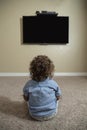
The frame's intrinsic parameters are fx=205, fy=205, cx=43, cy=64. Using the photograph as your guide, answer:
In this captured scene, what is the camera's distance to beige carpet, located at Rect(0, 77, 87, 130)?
2.15 m

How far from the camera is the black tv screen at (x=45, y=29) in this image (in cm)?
479

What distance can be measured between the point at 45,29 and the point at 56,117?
9.31 feet

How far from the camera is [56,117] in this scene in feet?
7.82

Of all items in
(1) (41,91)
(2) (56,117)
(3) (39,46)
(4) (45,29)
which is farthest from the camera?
(3) (39,46)

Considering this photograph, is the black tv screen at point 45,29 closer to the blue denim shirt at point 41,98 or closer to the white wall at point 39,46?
the white wall at point 39,46

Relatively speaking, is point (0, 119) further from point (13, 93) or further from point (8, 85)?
point (8, 85)

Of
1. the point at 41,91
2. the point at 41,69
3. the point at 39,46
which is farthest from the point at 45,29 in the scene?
the point at 41,91

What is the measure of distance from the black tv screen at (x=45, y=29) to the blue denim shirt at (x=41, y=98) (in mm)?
2665

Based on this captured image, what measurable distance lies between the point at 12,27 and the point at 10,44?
0.41m

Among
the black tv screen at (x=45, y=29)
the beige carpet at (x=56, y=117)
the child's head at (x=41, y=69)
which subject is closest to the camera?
the beige carpet at (x=56, y=117)

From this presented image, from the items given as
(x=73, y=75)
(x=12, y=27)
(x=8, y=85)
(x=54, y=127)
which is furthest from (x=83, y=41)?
(x=54, y=127)

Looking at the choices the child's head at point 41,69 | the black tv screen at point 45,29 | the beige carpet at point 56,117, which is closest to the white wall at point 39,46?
the black tv screen at point 45,29

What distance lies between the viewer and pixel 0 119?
7.62 feet

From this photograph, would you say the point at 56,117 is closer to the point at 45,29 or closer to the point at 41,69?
the point at 41,69
